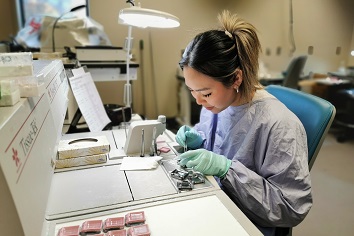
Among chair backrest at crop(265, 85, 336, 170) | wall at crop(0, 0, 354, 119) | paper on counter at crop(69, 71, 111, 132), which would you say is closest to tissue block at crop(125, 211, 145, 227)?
chair backrest at crop(265, 85, 336, 170)

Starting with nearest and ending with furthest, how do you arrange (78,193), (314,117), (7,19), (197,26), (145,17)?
(78,193) < (314,117) < (145,17) < (7,19) < (197,26)

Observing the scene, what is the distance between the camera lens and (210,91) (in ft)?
3.10

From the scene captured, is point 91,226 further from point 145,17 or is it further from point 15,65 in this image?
point 145,17

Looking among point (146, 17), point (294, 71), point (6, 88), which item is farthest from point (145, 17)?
point (294, 71)

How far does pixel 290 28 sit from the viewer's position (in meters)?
3.56

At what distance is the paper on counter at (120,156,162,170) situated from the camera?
2.94 ft

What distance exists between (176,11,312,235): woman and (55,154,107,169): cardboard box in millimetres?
301

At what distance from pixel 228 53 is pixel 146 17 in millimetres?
403

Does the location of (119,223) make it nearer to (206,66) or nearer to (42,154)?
(42,154)

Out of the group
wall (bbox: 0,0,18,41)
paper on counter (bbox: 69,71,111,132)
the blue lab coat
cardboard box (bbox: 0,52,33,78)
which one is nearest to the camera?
cardboard box (bbox: 0,52,33,78)

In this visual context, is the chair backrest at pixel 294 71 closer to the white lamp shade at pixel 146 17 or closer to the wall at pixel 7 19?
the white lamp shade at pixel 146 17

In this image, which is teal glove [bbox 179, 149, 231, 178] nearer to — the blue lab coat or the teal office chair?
the blue lab coat

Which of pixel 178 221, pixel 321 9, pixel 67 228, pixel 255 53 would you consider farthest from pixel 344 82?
pixel 67 228

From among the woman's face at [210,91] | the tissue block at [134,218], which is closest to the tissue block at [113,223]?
the tissue block at [134,218]
